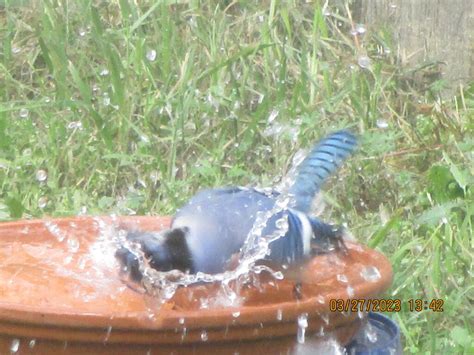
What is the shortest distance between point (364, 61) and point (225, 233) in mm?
2679

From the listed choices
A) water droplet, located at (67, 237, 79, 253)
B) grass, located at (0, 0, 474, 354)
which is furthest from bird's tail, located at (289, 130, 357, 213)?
grass, located at (0, 0, 474, 354)

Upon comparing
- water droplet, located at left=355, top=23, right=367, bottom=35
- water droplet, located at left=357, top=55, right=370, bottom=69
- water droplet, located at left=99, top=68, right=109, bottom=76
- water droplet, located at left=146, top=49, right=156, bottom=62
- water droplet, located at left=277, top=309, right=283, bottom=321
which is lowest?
water droplet, located at left=99, top=68, right=109, bottom=76

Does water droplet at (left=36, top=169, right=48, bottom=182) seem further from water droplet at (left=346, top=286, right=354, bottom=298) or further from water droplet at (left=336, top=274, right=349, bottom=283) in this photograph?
water droplet at (left=346, top=286, right=354, bottom=298)

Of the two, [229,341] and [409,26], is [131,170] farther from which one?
[229,341]

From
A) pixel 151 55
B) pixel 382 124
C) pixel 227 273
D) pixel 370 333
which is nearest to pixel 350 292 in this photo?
pixel 227 273

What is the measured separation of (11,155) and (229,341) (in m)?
2.72

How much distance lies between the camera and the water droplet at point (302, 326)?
2107mm

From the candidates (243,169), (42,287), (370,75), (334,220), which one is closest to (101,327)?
(42,287)

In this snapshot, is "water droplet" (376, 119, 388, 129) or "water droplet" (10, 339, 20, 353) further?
"water droplet" (376, 119, 388, 129)

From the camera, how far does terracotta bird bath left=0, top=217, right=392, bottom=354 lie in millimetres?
2021

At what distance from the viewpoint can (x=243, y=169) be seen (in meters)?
4.43

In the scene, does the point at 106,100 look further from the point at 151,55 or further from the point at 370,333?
the point at 370,333

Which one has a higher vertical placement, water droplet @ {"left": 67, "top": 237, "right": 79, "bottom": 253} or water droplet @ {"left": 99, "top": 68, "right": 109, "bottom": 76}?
water droplet @ {"left": 67, "top": 237, "right": 79, "bottom": 253}

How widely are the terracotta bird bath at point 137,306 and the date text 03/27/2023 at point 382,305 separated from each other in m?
0.01
